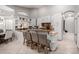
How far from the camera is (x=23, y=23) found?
2.27 m

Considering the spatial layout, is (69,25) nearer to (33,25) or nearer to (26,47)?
(33,25)

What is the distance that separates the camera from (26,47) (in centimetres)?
230

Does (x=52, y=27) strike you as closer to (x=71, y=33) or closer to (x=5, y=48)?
(x=71, y=33)

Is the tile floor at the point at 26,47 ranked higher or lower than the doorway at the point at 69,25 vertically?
lower

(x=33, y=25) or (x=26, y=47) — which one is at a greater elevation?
(x=33, y=25)

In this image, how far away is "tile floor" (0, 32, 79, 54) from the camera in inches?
88.4

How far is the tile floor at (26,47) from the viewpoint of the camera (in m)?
2.25

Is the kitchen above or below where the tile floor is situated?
above

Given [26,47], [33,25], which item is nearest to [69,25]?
[33,25]

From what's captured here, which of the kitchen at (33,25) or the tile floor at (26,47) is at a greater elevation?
the kitchen at (33,25)

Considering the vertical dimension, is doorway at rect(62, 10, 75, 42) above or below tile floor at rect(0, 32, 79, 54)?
above
